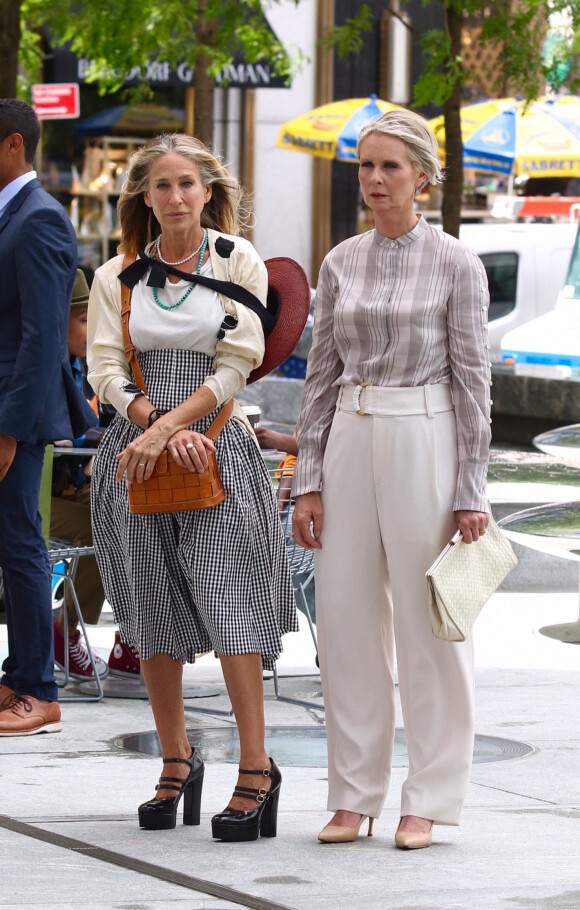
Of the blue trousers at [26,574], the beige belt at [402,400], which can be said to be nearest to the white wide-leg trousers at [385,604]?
the beige belt at [402,400]

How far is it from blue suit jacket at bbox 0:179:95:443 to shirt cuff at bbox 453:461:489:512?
1852mm

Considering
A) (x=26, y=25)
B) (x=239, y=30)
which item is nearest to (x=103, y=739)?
(x=239, y=30)

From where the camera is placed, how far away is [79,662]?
6664 millimetres

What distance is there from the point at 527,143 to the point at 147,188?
15.2 metres

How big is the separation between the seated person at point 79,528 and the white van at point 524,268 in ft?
35.7

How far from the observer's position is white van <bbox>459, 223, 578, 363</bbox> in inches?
683

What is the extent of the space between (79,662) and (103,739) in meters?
1.02

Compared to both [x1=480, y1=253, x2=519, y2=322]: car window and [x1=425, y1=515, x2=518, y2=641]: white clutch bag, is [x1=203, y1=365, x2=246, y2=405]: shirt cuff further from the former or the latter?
[x1=480, y1=253, x2=519, y2=322]: car window

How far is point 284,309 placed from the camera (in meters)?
4.53

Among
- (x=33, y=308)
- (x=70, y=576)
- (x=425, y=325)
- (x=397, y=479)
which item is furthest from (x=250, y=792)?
(x=70, y=576)

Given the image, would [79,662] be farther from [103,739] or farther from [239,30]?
[239,30]

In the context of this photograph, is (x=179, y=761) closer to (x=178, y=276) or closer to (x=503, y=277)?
(x=178, y=276)

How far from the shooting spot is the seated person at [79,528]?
21.7 feet

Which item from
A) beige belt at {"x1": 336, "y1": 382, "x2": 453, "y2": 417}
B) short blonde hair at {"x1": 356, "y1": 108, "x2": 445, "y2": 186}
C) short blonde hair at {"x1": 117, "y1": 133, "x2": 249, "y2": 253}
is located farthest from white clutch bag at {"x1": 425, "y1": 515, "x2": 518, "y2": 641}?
short blonde hair at {"x1": 117, "y1": 133, "x2": 249, "y2": 253}
